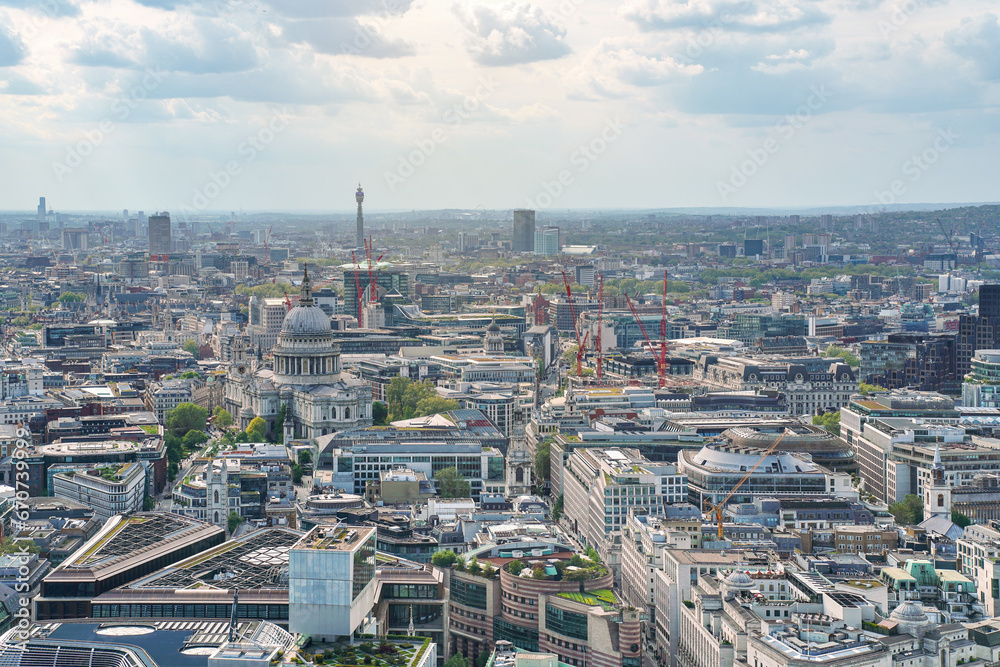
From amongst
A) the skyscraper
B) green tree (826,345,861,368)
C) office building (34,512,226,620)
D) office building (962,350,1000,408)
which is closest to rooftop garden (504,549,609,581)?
office building (34,512,226,620)

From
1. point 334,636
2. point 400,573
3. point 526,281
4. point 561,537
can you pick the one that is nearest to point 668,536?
point 561,537

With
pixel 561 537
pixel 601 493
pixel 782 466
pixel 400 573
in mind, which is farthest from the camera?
pixel 782 466

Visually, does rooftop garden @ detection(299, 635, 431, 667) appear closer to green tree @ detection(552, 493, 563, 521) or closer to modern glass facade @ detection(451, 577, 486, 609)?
modern glass facade @ detection(451, 577, 486, 609)

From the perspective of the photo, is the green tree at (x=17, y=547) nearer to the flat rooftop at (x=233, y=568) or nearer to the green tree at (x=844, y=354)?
the flat rooftop at (x=233, y=568)

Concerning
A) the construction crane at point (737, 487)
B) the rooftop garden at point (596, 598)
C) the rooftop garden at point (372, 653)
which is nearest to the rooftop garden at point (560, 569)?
the rooftop garden at point (596, 598)

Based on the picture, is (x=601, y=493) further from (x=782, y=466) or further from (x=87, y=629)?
(x=87, y=629)

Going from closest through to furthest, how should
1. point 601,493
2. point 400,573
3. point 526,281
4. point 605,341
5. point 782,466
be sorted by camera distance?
point 400,573 → point 601,493 → point 782,466 → point 605,341 → point 526,281
